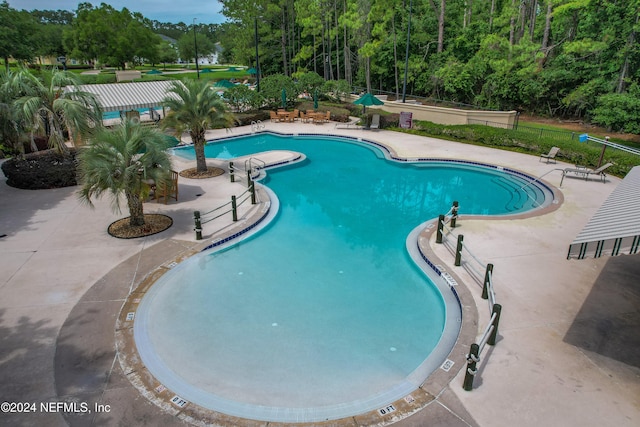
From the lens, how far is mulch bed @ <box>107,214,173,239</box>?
12.4 m

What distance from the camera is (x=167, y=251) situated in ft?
37.9

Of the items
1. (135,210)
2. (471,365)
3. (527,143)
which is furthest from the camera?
(527,143)

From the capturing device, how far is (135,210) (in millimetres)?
12633

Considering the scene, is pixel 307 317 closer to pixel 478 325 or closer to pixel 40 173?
pixel 478 325

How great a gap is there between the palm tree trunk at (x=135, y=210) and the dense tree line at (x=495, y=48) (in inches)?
1160

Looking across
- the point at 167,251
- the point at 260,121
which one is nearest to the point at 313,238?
the point at 167,251

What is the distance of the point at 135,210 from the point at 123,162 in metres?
1.83

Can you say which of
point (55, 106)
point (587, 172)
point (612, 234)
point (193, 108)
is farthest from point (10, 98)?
point (587, 172)

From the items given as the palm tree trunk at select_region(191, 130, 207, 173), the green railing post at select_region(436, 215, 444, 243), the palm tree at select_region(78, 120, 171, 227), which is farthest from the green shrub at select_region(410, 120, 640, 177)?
the palm tree at select_region(78, 120, 171, 227)

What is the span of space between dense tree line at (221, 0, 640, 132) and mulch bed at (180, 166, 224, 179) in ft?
77.0

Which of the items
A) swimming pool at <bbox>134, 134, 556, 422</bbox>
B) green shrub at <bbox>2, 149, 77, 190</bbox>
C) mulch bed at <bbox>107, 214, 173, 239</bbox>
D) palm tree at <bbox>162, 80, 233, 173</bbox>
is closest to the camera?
swimming pool at <bbox>134, 134, 556, 422</bbox>

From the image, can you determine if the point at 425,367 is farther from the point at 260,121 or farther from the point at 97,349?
the point at 260,121

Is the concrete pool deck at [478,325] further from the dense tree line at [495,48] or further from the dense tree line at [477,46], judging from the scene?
the dense tree line at [477,46]

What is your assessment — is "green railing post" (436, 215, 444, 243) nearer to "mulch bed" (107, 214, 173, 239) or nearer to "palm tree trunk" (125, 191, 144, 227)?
"mulch bed" (107, 214, 173, 239)
